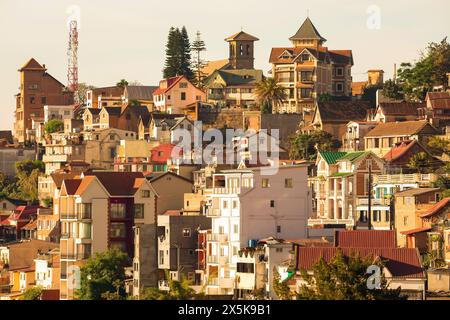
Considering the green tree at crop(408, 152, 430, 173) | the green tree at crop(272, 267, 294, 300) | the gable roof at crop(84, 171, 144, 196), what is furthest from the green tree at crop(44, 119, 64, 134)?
the green tree at crop(272, 267, 294, 300)

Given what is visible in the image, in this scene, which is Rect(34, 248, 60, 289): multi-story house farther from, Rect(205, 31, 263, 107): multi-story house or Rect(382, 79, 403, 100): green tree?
Rect(205, 31, 263, 107): multi-story house

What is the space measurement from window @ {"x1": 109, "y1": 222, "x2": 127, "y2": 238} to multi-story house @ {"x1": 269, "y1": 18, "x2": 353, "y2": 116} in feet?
119

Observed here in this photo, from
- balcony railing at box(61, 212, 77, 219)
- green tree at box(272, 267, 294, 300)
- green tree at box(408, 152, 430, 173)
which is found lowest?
green tree at box(272, 267, 294, 300)

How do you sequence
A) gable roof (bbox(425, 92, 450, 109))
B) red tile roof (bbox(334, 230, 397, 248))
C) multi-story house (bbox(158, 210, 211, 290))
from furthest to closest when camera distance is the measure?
gable roof (bbox(425, 92, 450, 109)) → multi-story house (bbox(158, 210, 211, 290)) → red tile roof (bbox(334, 230, 397, 248))

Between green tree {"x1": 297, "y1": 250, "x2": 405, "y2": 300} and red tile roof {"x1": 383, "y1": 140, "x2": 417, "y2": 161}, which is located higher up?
red tile roof {"x1": 383, "y1": 140, "x2": 417, "y2": 161}

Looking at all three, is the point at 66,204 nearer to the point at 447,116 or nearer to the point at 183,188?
the point at 183,188

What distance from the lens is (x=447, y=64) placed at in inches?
4525

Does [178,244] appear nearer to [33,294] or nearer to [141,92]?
[33,294]

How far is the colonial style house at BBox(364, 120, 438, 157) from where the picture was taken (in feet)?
323

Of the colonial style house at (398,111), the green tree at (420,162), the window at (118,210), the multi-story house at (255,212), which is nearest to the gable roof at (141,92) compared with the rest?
the colonial style house at (398,111)

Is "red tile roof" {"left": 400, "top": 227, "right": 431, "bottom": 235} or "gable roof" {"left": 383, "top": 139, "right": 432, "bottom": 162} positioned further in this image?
"gable roof" {"left": 383, "top": 139, "right": 432, "bottom": 162}

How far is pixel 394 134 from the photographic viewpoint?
10000 centimetres
